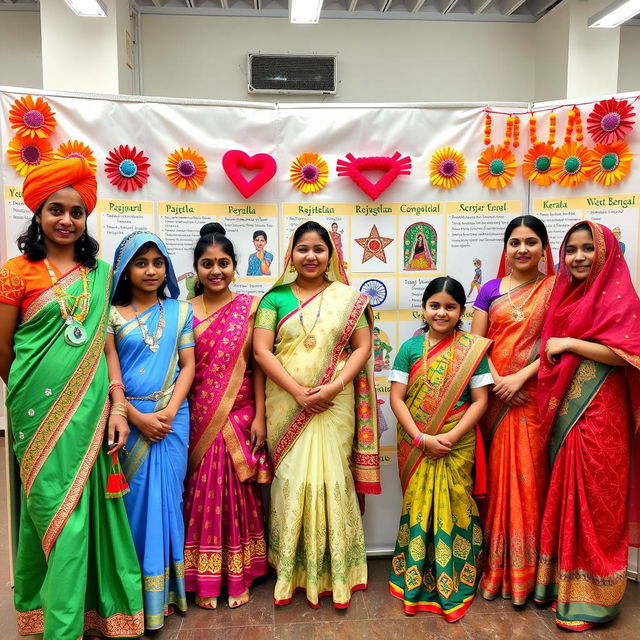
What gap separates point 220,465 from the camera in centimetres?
232

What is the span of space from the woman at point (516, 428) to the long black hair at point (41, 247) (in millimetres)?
1820

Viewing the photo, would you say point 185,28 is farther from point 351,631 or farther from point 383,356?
point 351,631

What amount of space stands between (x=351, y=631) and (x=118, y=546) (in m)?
1.02

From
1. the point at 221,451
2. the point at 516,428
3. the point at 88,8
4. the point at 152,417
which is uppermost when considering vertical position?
the point at 88,8

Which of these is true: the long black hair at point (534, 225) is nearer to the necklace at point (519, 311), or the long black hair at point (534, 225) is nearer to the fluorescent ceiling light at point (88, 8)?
the necklace at point (519, 311)

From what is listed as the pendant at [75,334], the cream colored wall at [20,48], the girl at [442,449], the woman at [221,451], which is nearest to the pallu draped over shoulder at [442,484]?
the girl at [442,449]

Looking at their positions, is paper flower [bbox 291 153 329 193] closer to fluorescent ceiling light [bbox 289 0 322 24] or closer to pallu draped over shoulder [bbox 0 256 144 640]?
pallu draped over shoulder [bbox 0 256 144 640]

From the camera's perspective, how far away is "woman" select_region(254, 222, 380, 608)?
88.8 inches

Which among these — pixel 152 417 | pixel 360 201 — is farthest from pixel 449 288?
pixel 152 417

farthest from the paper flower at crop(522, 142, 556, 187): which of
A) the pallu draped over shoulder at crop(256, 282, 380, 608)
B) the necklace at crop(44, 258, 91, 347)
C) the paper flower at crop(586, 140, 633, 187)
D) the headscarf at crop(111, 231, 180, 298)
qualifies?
the necklace at crop(44, 258, 91, 347)

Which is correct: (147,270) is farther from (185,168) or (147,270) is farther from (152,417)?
(185,168)

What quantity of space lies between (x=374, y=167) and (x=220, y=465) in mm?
1674

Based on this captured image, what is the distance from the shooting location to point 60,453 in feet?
6.34

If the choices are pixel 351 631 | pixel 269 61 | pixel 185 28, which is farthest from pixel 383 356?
pixel 185 28
